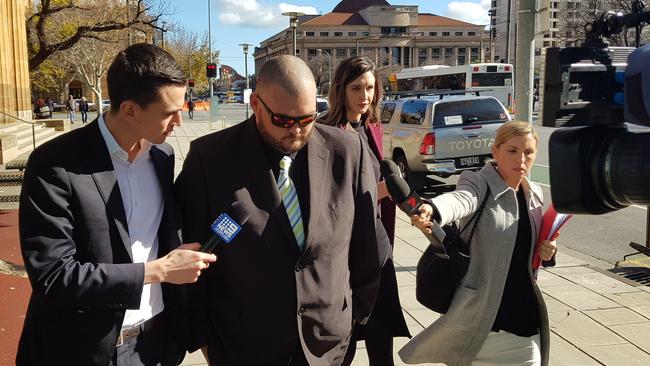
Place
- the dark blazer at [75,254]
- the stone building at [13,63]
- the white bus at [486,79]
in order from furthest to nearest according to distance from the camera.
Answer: the white bus at [486,79] → the stone building at [13,63] → the dark blazer at [75,254]

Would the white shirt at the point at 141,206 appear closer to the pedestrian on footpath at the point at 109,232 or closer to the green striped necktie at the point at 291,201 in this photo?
the pedestrian on footpath at the point at 109,232

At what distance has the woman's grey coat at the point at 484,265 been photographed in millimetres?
2855

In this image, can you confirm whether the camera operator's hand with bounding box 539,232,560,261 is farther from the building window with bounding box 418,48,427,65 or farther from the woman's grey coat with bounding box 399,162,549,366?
the building window with bounding box 418,48,427,65

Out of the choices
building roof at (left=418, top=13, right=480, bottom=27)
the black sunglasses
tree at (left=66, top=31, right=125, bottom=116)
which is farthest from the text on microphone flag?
building roof at (left=418, top=13, right=480, bottom=27)

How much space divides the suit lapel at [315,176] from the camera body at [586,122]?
85 cm

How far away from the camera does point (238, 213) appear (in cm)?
215

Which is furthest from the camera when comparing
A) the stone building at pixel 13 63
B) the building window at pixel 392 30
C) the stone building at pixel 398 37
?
the building window at pixel 392 30

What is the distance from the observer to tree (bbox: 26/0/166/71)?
1197 cm

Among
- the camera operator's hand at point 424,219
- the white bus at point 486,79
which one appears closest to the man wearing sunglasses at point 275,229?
the camera operator's hand at point 424,219

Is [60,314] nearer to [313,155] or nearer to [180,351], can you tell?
[180,351]

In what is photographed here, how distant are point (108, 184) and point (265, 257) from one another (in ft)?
1.99

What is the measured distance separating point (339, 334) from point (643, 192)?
49.4 inches

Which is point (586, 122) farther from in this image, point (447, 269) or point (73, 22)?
point (73, 22)

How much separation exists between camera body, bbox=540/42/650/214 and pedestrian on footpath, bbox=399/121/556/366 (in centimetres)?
95
